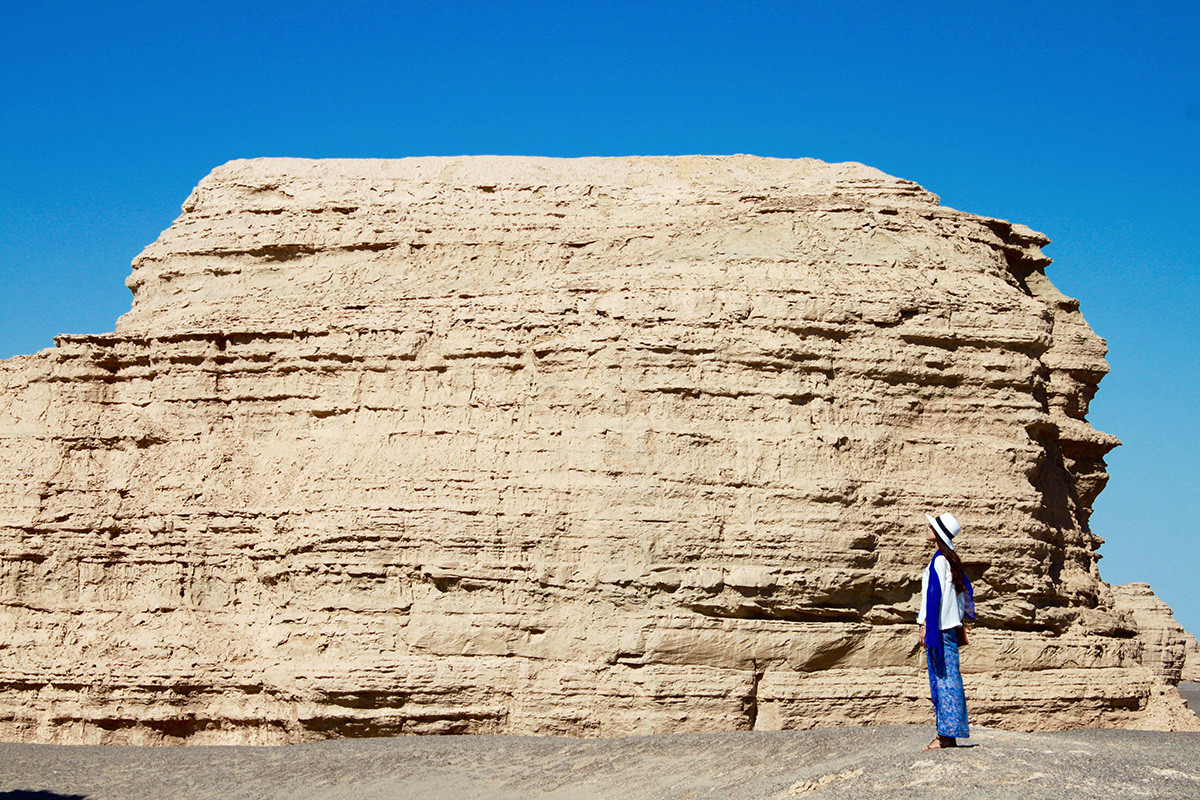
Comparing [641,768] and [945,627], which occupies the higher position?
[945,627]

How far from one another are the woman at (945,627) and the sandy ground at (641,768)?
0.88ft

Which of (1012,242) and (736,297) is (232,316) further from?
(1012,242)

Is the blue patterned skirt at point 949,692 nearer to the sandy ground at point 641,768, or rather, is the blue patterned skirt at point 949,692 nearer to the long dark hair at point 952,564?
the sandy ground at point 641,768

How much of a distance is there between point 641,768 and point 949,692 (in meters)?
→ 2.96

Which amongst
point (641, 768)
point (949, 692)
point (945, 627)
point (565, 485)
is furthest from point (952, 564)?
point (565, 485)

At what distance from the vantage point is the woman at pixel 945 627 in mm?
9406

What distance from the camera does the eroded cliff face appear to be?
494 inches

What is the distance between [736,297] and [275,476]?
5.87m

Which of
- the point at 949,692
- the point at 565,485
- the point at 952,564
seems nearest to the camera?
the point at 949,692

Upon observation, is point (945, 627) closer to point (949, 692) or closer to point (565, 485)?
point (949, 692)

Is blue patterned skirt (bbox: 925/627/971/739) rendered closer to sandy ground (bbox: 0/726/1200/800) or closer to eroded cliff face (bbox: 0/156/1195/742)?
sandy ground (bbox: 0/726/1200/800)

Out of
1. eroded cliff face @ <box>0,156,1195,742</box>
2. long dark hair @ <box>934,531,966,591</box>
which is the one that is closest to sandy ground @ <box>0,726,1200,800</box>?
eroded cliff face @ <box>0,156,1195,742</box>

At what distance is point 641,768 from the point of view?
10.8 meters

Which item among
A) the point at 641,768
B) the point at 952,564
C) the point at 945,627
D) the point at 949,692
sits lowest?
the point at 641,768
